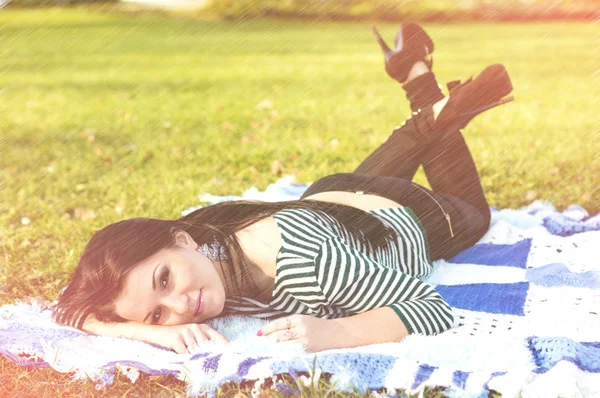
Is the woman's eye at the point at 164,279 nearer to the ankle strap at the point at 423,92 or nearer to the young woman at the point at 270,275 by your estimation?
the young woman at the point at 270,275

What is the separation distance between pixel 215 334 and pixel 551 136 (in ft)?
14.8

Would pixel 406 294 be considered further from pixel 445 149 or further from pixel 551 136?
pixel 551 136

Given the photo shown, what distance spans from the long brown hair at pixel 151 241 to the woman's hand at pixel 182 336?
17cm

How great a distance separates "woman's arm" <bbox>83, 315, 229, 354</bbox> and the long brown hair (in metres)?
0.05

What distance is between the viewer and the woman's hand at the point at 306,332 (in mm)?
2504

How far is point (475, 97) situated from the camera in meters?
4.04

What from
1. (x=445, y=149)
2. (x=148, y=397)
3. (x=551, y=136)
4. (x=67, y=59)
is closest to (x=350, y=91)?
(x=551, y=136)

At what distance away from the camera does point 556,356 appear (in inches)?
96.3

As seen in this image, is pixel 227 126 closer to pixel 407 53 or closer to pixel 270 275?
pixel 407 53

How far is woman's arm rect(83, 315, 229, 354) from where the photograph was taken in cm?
261

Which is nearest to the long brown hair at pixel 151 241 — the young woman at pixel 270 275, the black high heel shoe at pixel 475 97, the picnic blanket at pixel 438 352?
the young woman at pixel 270 275

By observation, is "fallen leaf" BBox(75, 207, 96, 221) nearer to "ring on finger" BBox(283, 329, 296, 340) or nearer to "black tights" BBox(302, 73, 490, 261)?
"black tights" BBox(302, 73, 490, 261)

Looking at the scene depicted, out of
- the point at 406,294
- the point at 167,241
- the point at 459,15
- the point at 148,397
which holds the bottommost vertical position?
the point at 459,15

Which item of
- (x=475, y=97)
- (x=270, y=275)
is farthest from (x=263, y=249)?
(x=475, y=97)
